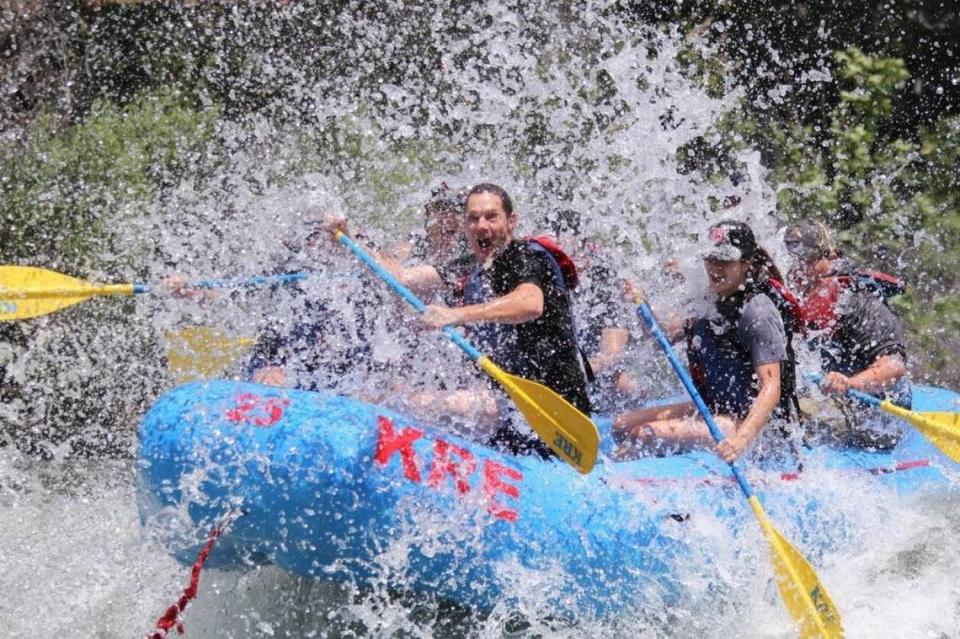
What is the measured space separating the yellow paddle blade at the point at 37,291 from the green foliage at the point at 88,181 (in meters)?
1.44

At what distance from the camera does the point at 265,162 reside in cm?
600

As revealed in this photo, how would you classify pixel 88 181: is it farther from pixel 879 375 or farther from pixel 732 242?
pixel 879 375

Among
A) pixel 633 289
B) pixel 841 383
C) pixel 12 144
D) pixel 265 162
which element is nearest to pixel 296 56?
pixel 265 162

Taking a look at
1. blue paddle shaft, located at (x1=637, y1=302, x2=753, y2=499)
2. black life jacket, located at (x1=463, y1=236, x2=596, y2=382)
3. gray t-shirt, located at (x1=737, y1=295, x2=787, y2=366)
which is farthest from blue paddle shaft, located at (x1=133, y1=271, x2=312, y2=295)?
gray t-shirt, located at (x1=737, y1=295, x2=787, y2=366)

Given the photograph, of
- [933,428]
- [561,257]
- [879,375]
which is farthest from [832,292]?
[561,257]

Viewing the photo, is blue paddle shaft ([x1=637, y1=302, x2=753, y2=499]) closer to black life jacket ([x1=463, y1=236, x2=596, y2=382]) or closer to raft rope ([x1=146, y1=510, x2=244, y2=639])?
black life jacket ([x1=463, y1=236, x2=596, y2=382])

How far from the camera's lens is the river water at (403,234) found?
358 cm

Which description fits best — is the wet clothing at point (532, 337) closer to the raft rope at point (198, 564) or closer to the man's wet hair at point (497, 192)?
the man's wet hair at point (497, 192)

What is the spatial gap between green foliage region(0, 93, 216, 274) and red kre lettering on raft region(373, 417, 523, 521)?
8.95 ft

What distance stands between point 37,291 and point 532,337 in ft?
5.43

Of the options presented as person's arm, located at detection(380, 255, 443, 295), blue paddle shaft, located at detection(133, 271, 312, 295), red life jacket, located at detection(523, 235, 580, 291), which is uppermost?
red life jacket, located at detection(523, 235, 580, 291)

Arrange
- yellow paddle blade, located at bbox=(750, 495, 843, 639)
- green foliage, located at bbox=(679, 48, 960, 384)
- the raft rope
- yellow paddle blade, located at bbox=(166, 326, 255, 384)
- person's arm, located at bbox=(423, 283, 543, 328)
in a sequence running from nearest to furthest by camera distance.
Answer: the raft rope
yellow paddle blade, located at bbox=(750, 495, 843, 639)
person's arm, located at bbox=(423, 283, 543, 328)
yellow paddle blade, located at bbox=(166, 326, 255, 384)
green foliage, located at bbox=(679, 48, 960, 384)

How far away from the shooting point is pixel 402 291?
11.7 ft

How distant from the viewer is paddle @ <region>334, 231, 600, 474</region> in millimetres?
3201
